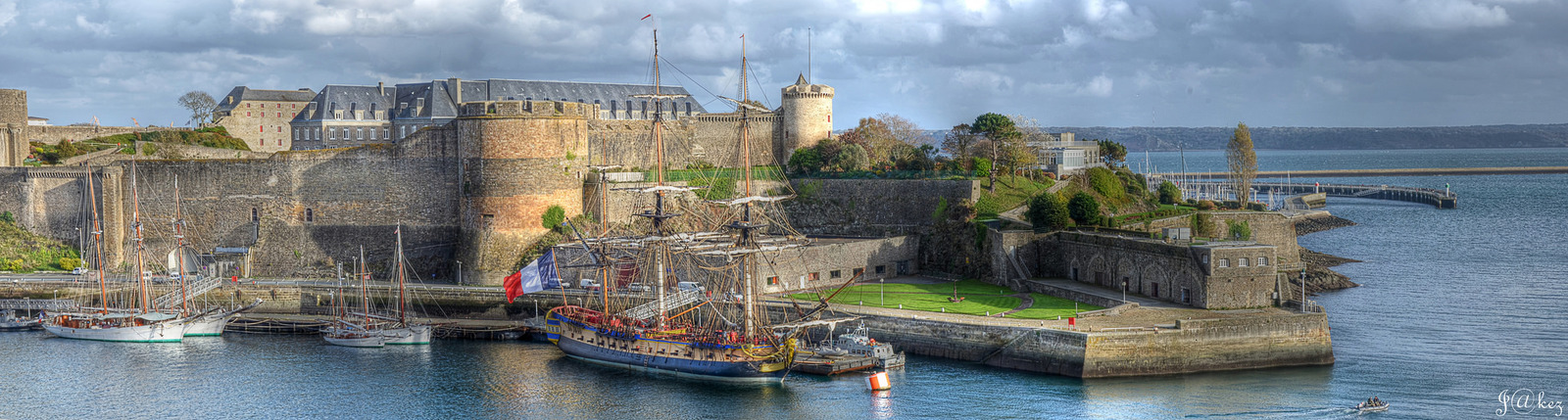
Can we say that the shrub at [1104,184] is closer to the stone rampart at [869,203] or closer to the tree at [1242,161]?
the stone rampart at [869,203]

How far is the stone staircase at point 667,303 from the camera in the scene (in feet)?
133

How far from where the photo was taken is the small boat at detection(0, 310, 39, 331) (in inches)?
1773

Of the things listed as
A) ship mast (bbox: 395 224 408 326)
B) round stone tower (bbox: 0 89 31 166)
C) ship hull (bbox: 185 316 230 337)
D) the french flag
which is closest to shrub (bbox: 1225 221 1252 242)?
the french flag

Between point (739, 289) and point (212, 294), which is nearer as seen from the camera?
point (739, 289)

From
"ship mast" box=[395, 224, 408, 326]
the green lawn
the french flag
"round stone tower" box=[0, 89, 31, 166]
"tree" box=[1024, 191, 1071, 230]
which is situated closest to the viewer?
the green lawn

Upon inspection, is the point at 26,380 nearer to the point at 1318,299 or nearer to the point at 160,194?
the point at 160,194

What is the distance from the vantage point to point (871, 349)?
36.1 m

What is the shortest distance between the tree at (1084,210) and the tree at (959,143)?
24.4 feet

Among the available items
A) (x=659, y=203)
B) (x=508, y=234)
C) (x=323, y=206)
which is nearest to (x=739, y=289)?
(x=659, y=203)

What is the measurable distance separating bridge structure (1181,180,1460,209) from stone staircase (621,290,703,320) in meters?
73.0

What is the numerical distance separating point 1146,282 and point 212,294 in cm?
3175

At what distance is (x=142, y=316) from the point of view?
43531mm

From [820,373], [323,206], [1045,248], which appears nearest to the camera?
[820,373]

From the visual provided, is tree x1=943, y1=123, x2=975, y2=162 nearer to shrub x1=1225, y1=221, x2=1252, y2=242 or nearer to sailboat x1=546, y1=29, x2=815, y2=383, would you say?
shrub x1=1225, y1=221, x2=1252, y2=242
